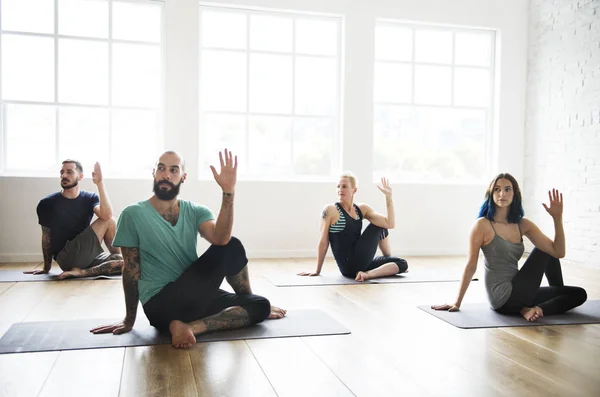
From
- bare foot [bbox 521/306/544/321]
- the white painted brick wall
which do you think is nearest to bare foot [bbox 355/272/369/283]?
bare foot [bbox 521/306/544/321]

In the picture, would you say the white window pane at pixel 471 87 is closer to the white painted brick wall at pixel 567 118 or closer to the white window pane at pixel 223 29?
the white painted brick wall at pixel 567 118

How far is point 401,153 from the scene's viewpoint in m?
7.05

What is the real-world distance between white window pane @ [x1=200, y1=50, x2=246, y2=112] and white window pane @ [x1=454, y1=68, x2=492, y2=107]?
269cm

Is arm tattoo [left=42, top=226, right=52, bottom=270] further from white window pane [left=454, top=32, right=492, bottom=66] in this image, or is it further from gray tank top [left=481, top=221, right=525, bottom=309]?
white window pane [left=454, top=32, right=492, bottom=66]

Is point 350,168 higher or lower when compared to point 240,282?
higher

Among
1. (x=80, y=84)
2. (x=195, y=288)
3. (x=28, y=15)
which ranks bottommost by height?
(x=195, y=288)

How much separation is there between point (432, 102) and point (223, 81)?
101 inches

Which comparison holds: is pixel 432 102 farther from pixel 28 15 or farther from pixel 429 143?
pixel 28 15

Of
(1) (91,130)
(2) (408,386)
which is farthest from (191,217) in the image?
(1) (91,130)

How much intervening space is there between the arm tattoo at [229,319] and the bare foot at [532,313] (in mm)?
1637

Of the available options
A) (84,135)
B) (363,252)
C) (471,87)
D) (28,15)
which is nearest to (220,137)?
(84,135)

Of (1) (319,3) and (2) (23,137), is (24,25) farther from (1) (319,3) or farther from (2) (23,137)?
(1) (319,3)

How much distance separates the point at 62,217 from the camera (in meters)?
4.97

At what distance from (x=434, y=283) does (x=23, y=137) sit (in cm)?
438
